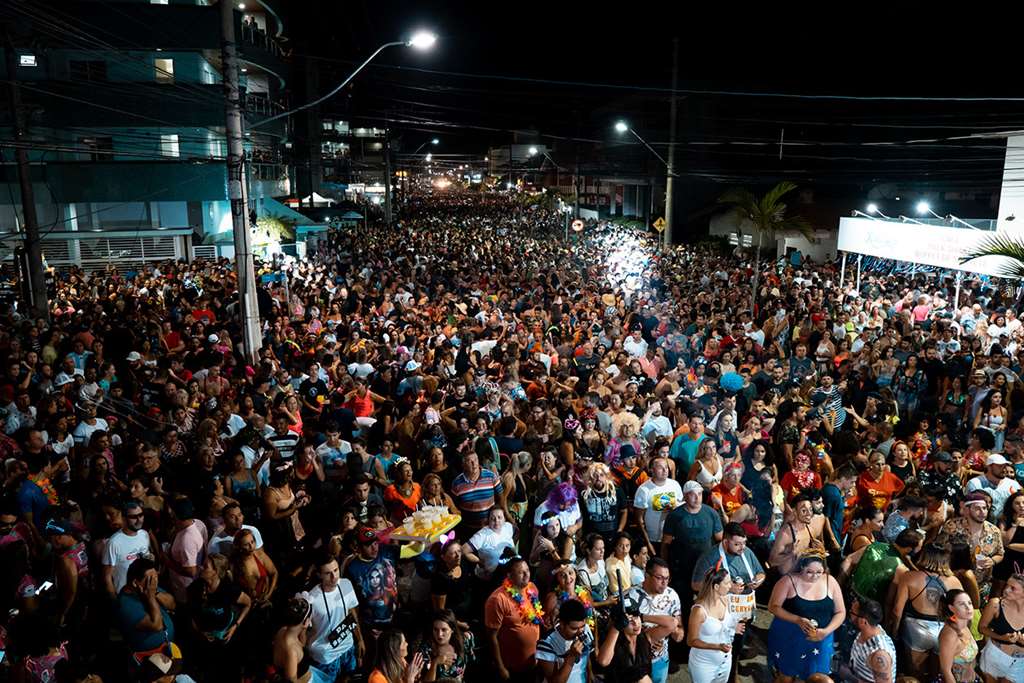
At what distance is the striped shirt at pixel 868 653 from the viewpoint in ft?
13.9

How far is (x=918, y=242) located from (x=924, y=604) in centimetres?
1182

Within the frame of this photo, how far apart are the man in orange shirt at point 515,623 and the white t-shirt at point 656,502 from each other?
161 cm

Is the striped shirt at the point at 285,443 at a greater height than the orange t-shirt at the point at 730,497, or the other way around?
the striped shirt at the point at 285,443

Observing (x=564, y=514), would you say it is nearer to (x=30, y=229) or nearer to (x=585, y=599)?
(x=585, y=599)

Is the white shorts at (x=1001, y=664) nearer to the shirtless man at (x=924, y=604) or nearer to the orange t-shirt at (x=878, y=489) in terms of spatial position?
the shirtless man at (x=924, y=604)

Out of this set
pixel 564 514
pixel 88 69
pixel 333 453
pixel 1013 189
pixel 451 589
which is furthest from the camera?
pixel 88 69

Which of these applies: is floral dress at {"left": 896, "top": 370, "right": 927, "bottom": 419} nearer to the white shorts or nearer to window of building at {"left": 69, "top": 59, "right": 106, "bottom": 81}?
the white shorts

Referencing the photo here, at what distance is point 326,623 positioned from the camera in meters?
4.34

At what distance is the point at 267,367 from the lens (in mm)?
9125

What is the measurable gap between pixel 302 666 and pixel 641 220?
140 ft

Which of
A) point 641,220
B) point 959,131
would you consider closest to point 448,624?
point 959,131

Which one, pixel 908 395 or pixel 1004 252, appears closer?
pixel 908 395

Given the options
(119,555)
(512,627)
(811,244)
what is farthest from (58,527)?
(811,244)

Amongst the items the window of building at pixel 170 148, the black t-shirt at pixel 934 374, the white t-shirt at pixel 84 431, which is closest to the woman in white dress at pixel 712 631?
the white t-shirt at pixel 84 431
